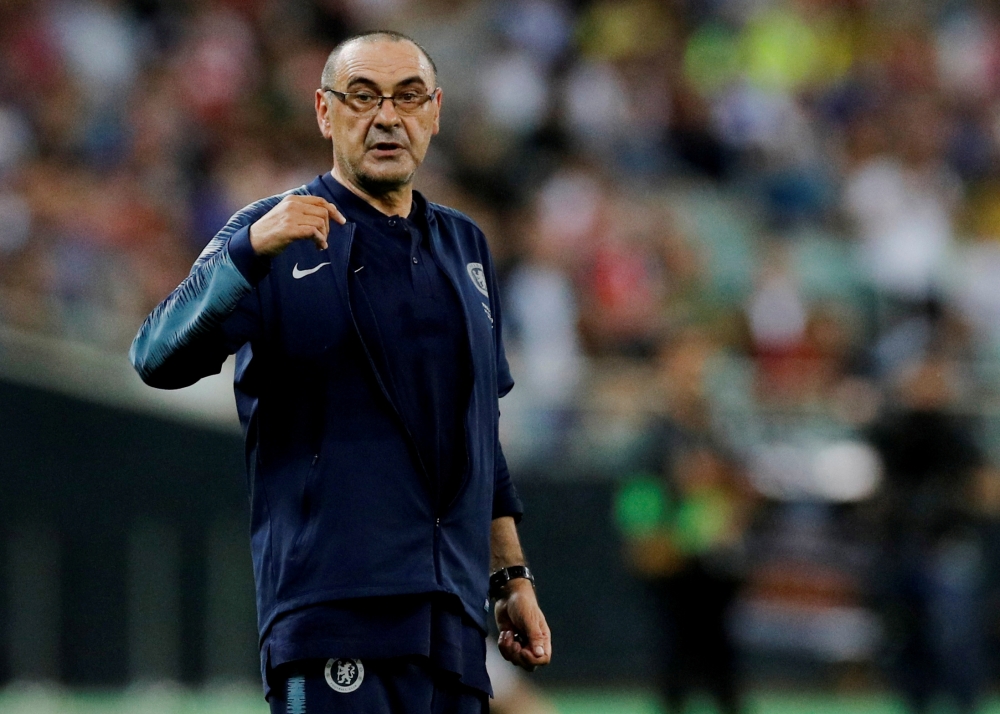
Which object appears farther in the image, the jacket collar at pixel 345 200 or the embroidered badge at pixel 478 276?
the embroidered badge at pixel 478 276

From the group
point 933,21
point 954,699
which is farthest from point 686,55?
point 954,699

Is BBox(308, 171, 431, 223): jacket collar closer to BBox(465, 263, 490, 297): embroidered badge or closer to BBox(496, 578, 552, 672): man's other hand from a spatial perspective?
BBox(465, 263, 490, 297): embroidered badge

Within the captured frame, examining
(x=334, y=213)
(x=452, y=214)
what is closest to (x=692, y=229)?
(x=452, y=214)

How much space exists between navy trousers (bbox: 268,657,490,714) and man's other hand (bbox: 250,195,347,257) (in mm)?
879

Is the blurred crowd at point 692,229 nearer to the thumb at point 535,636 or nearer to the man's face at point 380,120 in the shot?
the thumb at point 535,636

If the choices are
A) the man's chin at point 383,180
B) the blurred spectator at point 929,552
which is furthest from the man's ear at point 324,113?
the blurred spectator at point 929,552

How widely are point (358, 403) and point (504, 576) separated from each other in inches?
28.9

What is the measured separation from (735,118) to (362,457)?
1247 cm

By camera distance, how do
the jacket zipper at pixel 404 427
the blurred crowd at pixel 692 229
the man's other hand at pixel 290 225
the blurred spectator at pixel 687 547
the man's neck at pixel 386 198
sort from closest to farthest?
the man's other hand at pixel 290 225
the jacket zipper at pixel 404 427
the man's neck at pixel 386 198
the blurred spectator at pixel 687 547
the blurred crowd at pixel 692 229

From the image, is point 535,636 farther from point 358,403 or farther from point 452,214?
point 452,214

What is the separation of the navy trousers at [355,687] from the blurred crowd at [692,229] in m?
6.31

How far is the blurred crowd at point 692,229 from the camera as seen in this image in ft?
35.8

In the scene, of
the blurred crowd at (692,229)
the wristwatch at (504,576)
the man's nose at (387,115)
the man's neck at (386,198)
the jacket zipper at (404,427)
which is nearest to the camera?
the jacket zipper at (404,427)

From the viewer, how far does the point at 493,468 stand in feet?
14.4
